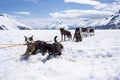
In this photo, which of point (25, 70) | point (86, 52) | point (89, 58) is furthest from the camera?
point (86, 52)

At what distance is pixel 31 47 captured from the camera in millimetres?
16078

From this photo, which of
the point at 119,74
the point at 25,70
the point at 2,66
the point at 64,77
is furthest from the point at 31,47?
the point at 119,74

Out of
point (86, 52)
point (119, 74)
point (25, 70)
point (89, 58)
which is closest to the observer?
point (119, 74)

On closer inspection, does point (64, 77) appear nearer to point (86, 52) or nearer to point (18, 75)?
point (18, 75)

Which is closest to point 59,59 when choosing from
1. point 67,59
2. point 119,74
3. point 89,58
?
point 67,59

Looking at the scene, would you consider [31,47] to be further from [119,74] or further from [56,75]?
[119,74]

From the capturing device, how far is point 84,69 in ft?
35.6

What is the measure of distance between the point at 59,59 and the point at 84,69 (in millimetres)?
3210

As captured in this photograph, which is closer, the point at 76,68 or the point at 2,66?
the point at 76,68

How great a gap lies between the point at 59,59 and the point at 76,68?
2.76 m

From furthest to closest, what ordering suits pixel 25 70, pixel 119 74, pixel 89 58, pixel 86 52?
pixel 86 52
pixel 89 58
pixel 25 70
pixel 119 74

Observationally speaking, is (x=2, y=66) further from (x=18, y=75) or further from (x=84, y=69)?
(x=84, y=69)

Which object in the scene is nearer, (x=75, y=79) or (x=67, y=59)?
(x=75, y=79)

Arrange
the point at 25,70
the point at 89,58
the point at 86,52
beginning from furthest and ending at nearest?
the point at 86,52, the point at 89,58, the point at 25,70
